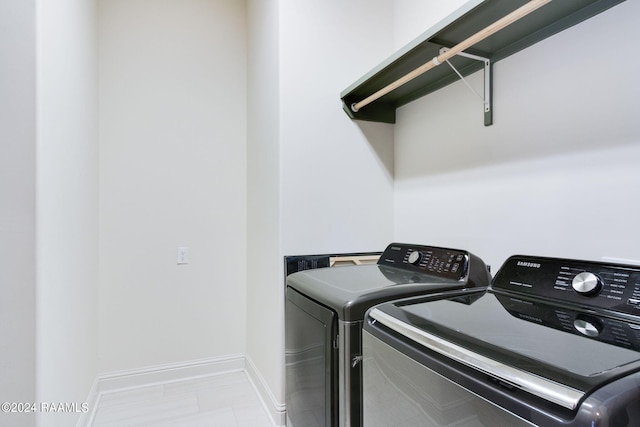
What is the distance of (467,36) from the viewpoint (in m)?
1.34

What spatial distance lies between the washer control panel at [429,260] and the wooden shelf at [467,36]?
2.68 feet

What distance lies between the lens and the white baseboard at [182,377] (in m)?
1.91

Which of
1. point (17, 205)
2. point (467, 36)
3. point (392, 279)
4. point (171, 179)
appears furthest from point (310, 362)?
point (171, 179)

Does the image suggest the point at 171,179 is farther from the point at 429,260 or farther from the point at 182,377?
the point at 429,260

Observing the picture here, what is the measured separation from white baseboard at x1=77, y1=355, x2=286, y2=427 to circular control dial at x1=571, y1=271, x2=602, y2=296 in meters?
1.54

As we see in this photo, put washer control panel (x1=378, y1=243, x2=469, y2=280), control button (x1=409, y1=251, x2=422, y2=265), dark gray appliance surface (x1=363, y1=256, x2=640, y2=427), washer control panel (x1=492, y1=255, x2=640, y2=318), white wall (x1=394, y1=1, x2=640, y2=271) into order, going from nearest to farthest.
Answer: dark gray appliance surface (x1=363, y1=256, x2=640, y2=427), washer control panel (x1=492, y1=255, x2=640, y2=318), white wall (x1=394, y1=1, x2=640, y2=271), washer control panel (x1=378, y1=243, x2=469, y2=280), control button (x1=409, y1=251, x2=422, y2=265)

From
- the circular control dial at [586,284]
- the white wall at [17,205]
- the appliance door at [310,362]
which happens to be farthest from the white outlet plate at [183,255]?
the circular control dial at [586,284]

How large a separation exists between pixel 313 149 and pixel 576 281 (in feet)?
4.32

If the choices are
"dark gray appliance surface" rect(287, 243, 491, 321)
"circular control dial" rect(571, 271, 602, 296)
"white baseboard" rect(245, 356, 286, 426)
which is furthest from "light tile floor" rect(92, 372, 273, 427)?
"circular control dial" rect(571, 271, 602, 296)

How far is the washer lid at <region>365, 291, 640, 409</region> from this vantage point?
0.54 metres

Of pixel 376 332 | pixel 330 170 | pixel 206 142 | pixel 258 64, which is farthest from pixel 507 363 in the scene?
pixel 206 142

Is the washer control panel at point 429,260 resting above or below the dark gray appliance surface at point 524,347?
above

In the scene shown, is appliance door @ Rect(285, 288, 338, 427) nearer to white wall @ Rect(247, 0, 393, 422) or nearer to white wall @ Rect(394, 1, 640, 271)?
white wall @ Rect(247, 0, 393, 422)

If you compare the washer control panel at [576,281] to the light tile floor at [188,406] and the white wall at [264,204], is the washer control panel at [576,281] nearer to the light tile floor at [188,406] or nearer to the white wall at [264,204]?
the white wall at [264,204]
